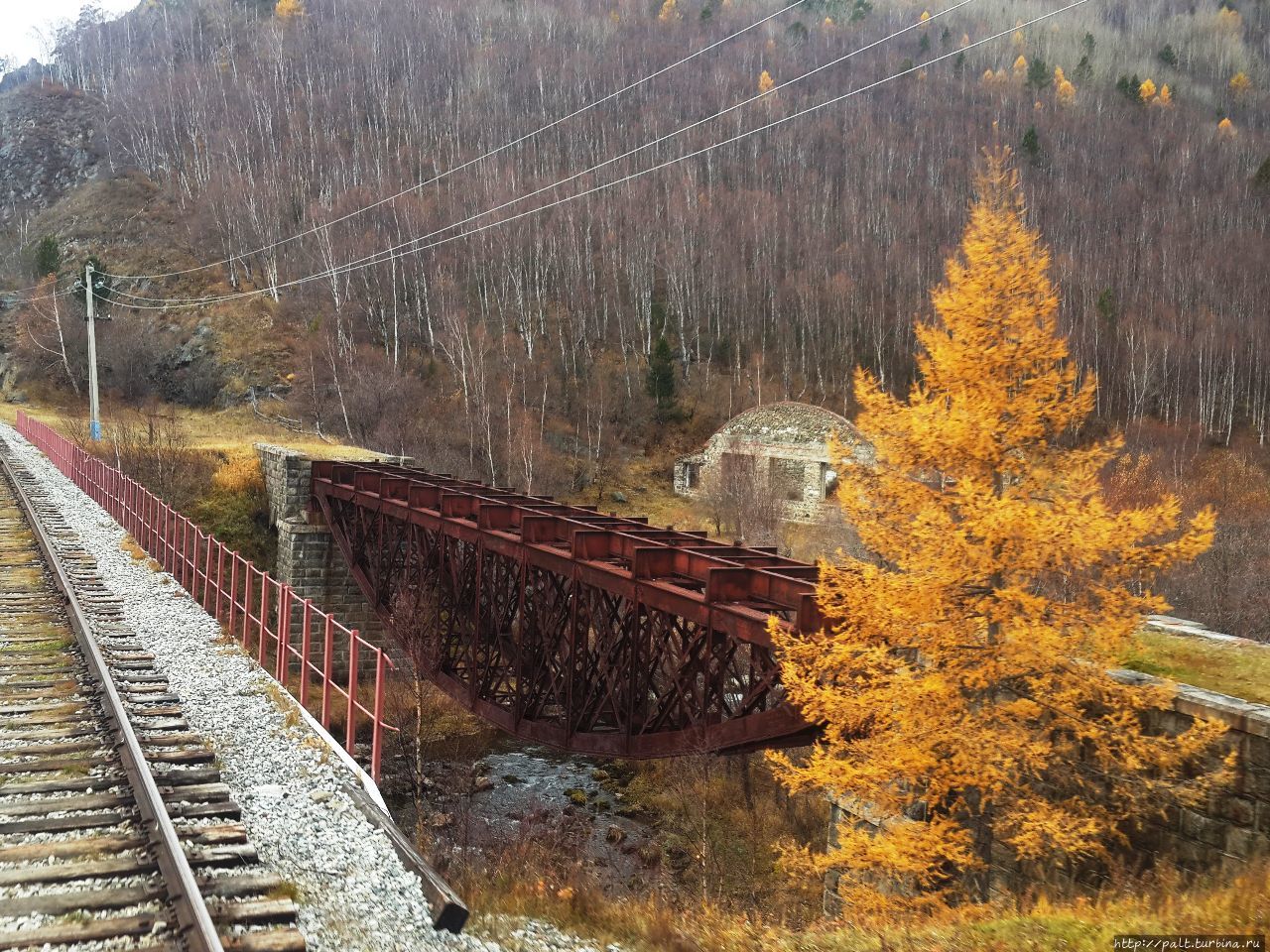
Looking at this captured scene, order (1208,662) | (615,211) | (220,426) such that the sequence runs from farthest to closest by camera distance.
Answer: (615,211) < (220,426) < (1208,662)

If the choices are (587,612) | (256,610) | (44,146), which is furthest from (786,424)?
(44,146)

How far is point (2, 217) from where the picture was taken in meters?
98.0

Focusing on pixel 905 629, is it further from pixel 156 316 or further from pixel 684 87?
pixel 684 87

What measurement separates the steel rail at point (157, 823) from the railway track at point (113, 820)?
1 cm

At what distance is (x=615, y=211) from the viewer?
90812 mm

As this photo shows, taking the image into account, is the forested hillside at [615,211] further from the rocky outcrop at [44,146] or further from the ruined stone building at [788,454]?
the ruined stone building at [788,454]

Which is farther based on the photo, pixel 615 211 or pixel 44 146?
pixel 44 146

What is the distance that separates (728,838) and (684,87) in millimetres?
111712

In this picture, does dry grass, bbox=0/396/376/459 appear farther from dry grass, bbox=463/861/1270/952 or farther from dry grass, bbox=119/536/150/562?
dry grass, bbox=463/861/1270/952

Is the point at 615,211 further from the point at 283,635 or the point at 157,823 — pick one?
the point at 157,823

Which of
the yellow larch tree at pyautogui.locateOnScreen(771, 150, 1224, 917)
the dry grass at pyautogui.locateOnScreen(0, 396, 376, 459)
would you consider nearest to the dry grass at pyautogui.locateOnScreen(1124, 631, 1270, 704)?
the yellow larch tree at pyautogui.locateOnScreen(771, 150, 1224, 917)

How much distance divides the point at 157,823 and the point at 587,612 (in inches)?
378

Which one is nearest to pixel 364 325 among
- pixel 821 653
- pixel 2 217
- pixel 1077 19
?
pixel 2 217

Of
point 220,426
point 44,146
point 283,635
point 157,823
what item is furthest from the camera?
point 44,146
